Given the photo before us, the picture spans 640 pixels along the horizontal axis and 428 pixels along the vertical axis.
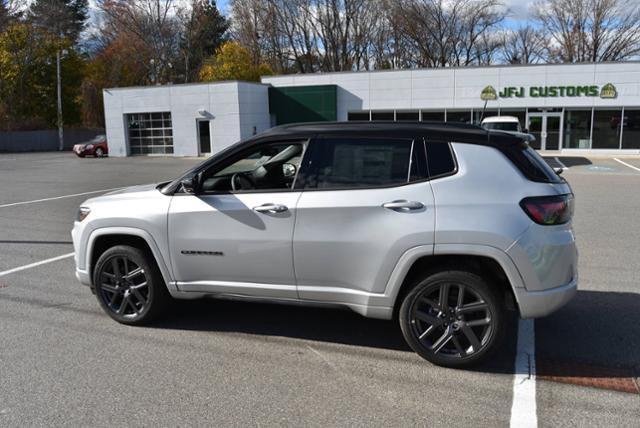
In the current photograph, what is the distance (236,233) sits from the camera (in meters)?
4.44

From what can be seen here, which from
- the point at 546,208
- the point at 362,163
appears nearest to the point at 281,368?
the point at 362,163

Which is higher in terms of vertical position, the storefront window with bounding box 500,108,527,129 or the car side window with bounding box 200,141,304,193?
the storefront window with bounding box 500,108,527,129

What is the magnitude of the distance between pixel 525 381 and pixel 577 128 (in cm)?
2944

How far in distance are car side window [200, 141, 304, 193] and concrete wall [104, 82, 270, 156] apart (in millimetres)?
27719

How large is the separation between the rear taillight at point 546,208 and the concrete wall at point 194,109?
29.3m

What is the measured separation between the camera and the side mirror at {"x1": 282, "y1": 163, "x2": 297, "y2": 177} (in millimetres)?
5121

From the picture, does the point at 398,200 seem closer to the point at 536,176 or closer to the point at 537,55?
the point at 536,176

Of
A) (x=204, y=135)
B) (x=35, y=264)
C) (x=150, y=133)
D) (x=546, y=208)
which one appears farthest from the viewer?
(x=150, y=133)

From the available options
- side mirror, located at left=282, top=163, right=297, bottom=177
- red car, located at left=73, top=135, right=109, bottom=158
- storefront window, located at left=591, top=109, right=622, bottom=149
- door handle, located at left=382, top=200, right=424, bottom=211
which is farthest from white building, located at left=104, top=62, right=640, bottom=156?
door handle, located at left=382, top=200, right=424, bottom=211

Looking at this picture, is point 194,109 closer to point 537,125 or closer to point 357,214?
point 537,125

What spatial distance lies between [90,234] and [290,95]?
29.9 m

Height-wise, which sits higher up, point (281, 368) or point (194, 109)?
point (194, 109)

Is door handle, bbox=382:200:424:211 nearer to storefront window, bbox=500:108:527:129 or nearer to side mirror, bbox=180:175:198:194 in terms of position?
side mirror, bbox=180:175:198:194

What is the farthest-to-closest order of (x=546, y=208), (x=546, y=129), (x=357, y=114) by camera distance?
(x=357, y=114), (x=546, y=129), (x=546, y=208)
